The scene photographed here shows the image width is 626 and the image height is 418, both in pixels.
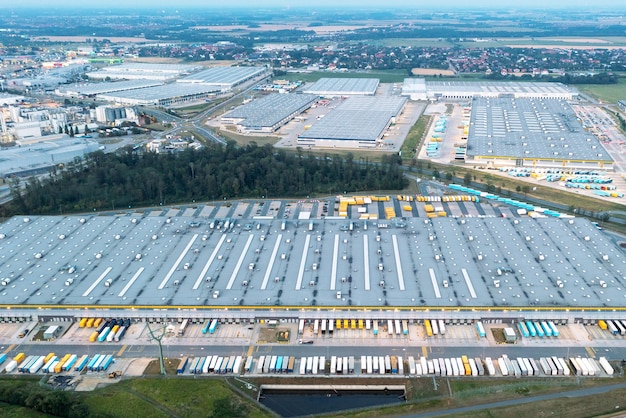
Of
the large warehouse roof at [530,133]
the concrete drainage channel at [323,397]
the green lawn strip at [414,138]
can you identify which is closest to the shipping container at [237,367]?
the concrete drainage channel at [323,397]

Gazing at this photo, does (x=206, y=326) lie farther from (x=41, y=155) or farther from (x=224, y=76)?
(x=224, y=76)

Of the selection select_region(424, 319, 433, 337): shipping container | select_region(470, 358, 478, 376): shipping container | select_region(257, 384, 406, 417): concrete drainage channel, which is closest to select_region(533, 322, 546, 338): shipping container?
select_region(470, 358, 478, 376): shipping container

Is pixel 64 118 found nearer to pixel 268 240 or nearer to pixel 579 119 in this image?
pixel 268 240

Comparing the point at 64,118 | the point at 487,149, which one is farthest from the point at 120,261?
the point at 64,118

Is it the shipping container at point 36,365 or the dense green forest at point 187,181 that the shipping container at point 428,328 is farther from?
the dense green forest at point 187,181

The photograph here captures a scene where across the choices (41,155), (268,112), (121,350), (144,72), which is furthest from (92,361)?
(144,72)

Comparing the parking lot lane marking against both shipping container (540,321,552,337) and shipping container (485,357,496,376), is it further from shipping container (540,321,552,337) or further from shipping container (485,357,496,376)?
shipping container (540,321,552,337)
